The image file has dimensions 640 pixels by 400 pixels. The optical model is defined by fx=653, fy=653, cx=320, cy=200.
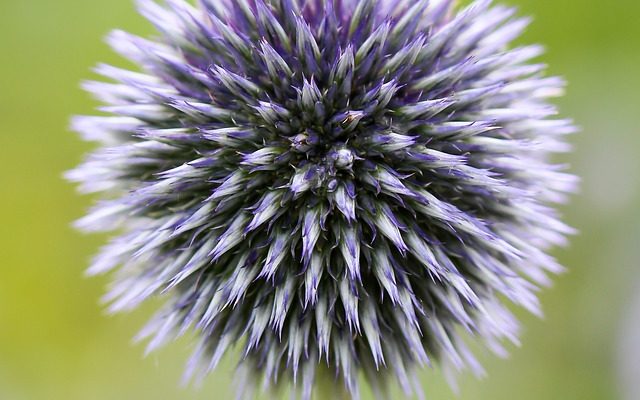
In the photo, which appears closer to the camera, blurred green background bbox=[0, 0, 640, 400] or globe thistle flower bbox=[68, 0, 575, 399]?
globe thistle flower bbox=[68, 0, 575, 399]

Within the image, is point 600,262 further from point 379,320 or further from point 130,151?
point 130,151

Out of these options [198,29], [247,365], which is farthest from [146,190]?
[247,365]

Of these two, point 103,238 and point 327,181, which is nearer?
point 327,181

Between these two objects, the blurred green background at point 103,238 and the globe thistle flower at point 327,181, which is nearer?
the globe thistle flower at point 327,181
